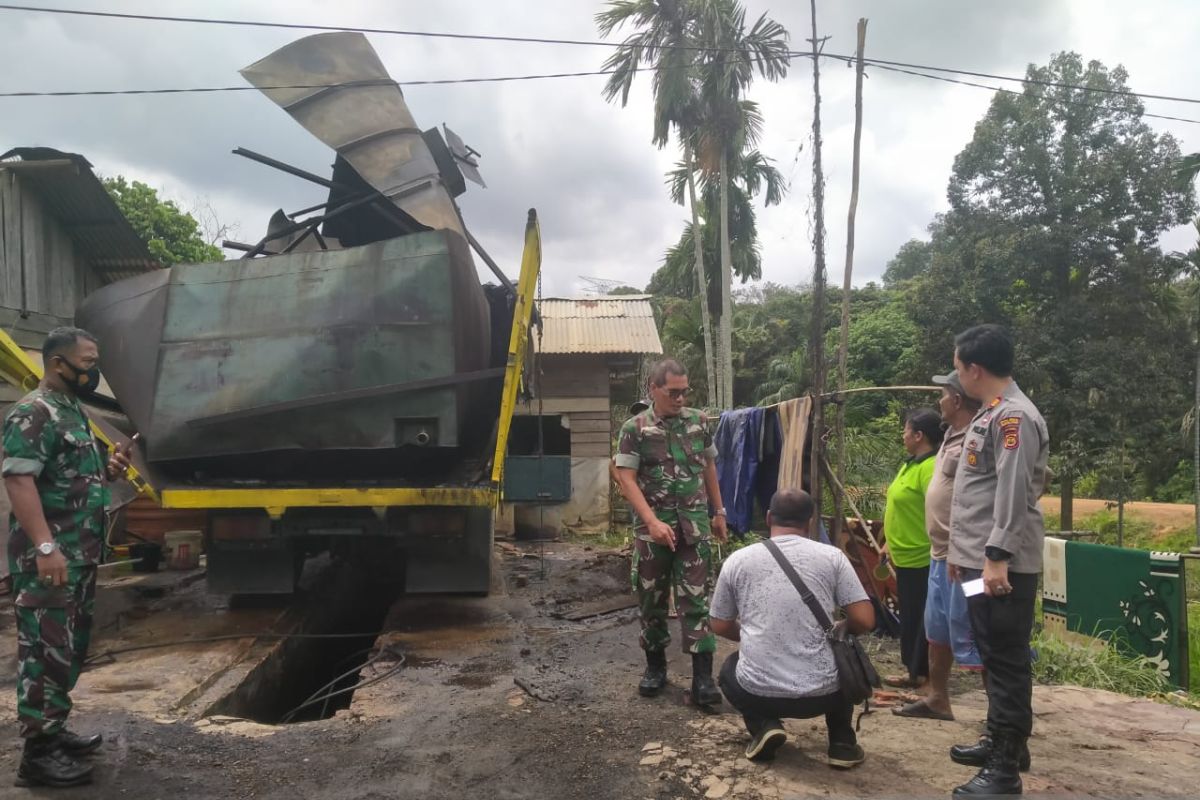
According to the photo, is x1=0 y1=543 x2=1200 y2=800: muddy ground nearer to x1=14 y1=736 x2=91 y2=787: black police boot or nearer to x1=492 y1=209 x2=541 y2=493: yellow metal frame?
x1=14 y1=736 x2=91 y2=787: black police boot

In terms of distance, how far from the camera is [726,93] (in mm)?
18094

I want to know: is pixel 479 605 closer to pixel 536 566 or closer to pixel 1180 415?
pixel 536 566

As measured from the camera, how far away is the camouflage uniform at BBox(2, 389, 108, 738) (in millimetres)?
2699

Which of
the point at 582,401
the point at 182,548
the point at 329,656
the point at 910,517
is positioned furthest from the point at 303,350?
the point at 582,401

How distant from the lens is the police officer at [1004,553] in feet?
8.14

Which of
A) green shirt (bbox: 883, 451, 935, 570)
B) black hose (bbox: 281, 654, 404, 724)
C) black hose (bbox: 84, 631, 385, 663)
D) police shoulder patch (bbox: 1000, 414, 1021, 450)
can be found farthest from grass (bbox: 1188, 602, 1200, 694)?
black hose (bbox: 84, 631, 385, 663)

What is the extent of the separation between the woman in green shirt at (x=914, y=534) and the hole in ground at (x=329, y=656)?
8.73 ft

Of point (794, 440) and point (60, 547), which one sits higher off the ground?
point (794, 440)

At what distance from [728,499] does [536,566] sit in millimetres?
2745

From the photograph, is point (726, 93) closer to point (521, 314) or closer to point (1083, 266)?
point (1083, 266)

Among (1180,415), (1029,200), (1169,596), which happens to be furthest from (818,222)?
(1180,415)

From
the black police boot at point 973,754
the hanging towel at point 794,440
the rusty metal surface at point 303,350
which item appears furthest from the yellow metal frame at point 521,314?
the black police boot at point 973,754

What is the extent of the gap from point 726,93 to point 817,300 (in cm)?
1419

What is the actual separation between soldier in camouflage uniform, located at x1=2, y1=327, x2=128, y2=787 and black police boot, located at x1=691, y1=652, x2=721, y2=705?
2.28 metres
